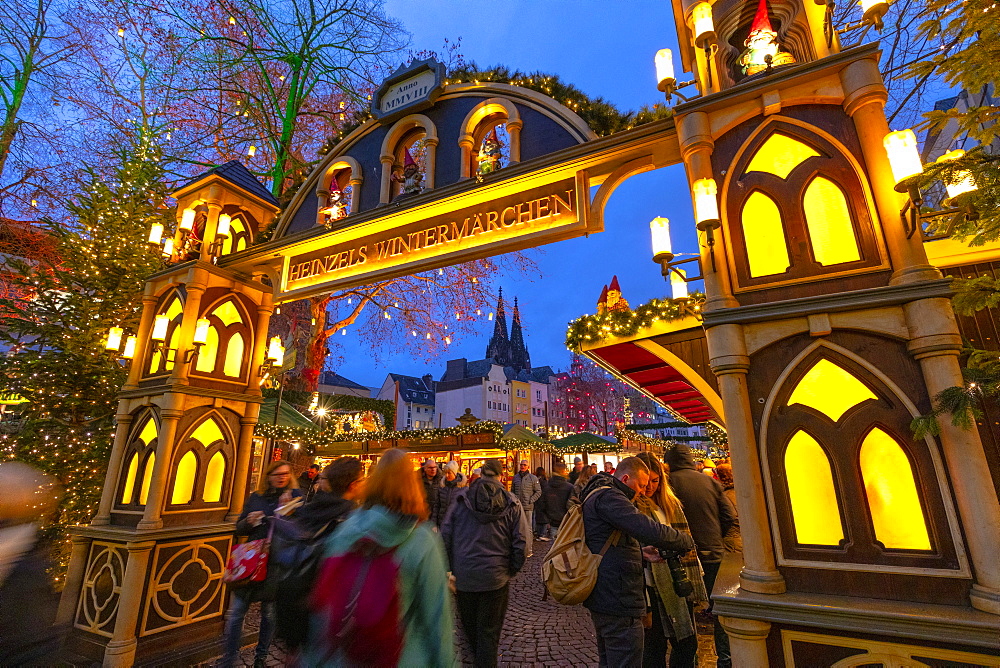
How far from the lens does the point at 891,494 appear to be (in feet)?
8.15

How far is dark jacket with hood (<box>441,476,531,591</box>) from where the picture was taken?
12.6 feet

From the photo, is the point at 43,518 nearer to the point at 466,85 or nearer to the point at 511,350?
the point at 466,85

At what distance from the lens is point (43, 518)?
21.5ft

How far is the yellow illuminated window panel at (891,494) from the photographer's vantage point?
2.40 m

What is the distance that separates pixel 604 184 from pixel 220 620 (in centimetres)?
679

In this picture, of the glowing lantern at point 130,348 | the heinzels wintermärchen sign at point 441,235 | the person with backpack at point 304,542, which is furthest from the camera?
the glowing lantern at point 130,348

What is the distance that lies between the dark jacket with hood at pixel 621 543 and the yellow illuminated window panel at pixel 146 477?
17.7ft

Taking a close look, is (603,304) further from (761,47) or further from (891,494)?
(891,494)

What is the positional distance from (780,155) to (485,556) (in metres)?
3.93

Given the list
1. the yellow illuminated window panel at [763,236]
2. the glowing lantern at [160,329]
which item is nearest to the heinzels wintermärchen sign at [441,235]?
the yellow illuminated window panel at [763,236]

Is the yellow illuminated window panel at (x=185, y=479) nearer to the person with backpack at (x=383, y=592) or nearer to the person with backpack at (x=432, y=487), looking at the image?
the person with backpack at (x=432, y=487)

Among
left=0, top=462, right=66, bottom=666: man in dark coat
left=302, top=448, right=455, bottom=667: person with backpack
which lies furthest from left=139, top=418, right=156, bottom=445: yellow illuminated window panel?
left=302, top=448, right=455, bottom=667: person with backpack

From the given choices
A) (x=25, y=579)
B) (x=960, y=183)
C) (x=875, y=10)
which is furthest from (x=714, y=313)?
(x=25, y=579)

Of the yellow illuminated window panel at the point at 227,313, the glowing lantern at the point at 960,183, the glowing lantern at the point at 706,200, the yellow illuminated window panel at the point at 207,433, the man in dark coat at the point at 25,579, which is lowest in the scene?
the man in dark coat at the point at 25,579
